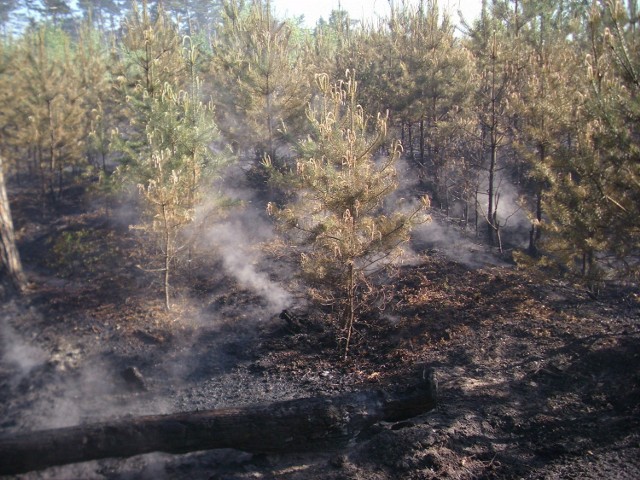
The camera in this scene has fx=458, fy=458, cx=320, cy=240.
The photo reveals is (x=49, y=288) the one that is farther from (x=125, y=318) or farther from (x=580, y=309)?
(x=580, y=309)

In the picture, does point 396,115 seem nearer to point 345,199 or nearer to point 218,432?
point 345,199

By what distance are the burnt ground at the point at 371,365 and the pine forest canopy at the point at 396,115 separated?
1.33 metres

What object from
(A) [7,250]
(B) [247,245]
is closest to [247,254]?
(B) [247,245]

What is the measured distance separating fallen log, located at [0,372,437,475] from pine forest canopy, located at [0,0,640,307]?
3.93 meters

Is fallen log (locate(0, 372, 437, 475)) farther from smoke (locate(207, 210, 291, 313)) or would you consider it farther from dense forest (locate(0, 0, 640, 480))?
smoke (locate(207, 210, 291, 313))

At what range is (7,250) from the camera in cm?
1324

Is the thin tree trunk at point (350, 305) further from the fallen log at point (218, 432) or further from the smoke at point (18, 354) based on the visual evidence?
the smoke at point (18, 354)

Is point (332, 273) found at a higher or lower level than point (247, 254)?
higher

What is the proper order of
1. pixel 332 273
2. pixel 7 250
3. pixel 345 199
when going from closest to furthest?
1. pixel 345 199
2. pixel 332 273
3. pixel 7 250

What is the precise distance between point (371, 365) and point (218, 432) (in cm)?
373

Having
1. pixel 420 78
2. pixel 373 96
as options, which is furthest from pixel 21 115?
pixel 420 78

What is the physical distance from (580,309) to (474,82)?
31.3ft

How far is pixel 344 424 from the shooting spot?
6387mm

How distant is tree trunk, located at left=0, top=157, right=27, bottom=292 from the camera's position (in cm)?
1305
